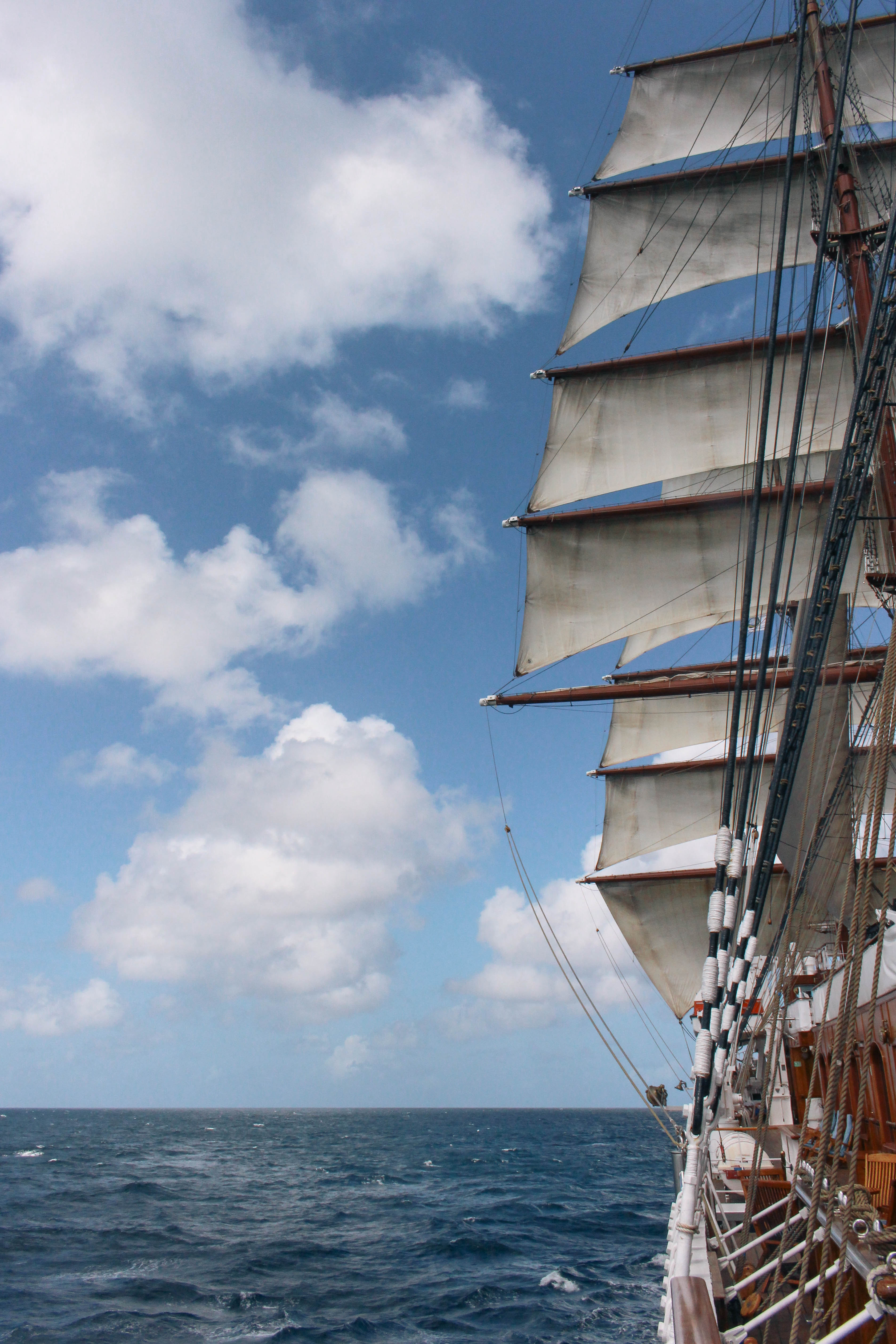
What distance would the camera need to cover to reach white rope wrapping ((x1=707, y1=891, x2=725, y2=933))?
19.5ft

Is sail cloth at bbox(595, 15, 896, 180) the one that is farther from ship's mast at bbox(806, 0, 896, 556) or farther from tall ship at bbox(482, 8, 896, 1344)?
ship's mast at bbox(806, 0, 896, 556)

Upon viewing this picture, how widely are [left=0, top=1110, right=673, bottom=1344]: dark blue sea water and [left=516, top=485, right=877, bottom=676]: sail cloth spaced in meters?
14.8

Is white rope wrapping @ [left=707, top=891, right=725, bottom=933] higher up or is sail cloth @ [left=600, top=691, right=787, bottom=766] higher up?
sail cloth @ [left=600, top=691, right=787, bottom=766]

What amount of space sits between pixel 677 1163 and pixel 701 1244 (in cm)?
1169

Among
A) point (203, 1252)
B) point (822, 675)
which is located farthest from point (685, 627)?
point (203, 1252)

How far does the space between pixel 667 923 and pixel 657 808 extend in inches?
143

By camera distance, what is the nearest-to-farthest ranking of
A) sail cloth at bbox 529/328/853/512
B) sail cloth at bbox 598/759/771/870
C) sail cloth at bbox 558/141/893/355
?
sail cloth at bbox 529/328/853/512 < sail cloth at bbox 558/141/893/355 < sail cloth at bbox 598/759/771/870

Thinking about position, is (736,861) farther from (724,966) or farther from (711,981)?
(711,981)

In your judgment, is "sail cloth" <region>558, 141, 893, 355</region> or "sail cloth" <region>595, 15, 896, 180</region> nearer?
"sail cloth" <region>595, 15, 896, 180</region>

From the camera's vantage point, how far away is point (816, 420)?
24.1 meters

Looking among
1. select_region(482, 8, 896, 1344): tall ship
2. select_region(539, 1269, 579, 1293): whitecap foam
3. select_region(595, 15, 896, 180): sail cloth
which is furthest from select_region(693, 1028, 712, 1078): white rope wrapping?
select_region(595, 15, 896, 180): sail cloth

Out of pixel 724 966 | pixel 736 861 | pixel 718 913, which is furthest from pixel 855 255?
pixel 724 966

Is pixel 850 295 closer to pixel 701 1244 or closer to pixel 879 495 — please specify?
pixel 879 495

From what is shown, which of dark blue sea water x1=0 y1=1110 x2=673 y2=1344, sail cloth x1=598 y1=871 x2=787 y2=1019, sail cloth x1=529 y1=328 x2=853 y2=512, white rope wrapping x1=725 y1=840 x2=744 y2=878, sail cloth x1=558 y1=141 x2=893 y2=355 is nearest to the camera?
white rope wrapping x1=725 y1=840 x2=744 y2=878
